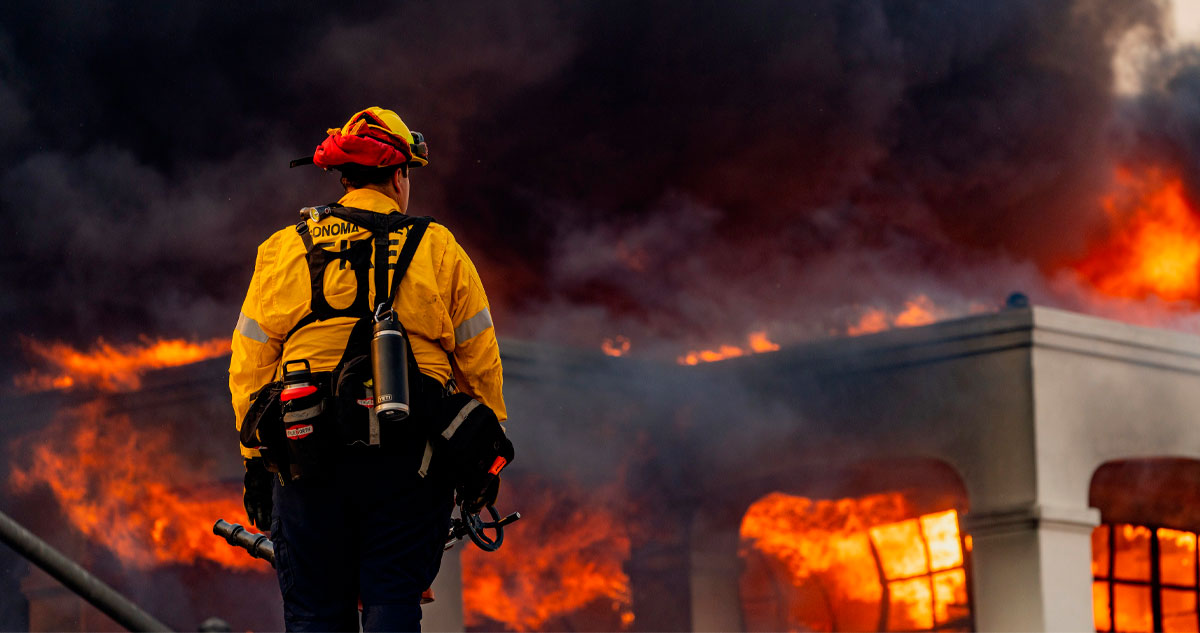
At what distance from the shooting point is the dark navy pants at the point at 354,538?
9.63ft

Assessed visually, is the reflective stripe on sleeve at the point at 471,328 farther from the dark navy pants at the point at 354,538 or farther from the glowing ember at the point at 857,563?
the glowing ember at the point at 857,563

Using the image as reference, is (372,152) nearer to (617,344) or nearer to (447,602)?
(447,602)

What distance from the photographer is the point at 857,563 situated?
456 inches

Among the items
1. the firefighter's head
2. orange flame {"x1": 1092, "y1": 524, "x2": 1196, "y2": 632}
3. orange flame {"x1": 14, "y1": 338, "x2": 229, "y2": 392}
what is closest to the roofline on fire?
orange flame {"x1": 1092, "y1": 524, "x2": 1196, "y2": 632}

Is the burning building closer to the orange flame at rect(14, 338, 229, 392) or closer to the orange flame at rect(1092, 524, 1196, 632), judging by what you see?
the orange flame at rect(1092, 524, 1196, 632)

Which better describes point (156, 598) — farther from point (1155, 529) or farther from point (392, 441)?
point (392, 441)

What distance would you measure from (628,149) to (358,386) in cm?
1148

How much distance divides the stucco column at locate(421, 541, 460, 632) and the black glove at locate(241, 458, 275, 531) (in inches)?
246

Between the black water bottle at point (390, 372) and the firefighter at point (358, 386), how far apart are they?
0.24 ft

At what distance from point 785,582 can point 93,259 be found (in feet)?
21.9

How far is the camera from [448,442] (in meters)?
2.99

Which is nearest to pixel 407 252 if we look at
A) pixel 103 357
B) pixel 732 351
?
pixel 732 351

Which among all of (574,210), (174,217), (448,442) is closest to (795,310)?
(574,210)

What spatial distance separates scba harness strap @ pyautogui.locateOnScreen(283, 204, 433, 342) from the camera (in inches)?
120
